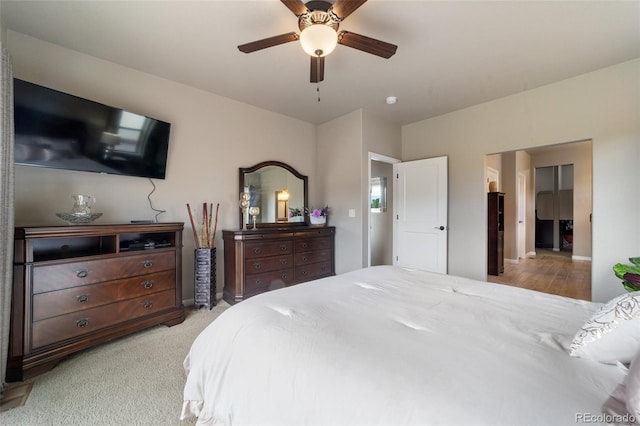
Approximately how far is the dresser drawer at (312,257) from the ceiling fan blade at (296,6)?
2.67 m

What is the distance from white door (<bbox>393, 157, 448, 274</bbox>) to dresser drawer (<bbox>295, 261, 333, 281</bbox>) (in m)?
1.30

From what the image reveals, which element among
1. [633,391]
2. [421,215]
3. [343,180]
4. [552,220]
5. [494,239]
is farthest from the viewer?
[552,220]

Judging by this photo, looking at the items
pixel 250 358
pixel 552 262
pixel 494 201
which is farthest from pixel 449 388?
pixel 552 262

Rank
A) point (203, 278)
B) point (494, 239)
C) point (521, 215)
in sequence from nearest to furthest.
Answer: point (203, 278), point (494, 239), point (521, 215)

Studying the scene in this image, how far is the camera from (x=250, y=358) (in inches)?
39.6

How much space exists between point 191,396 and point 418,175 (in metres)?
3.98

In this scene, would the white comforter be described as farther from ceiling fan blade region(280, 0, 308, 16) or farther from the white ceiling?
the white ceiling

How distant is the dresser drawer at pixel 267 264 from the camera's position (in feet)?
10.1

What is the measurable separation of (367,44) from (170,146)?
7.91 ft

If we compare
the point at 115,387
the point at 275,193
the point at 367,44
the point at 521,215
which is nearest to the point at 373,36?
the point at 367,44

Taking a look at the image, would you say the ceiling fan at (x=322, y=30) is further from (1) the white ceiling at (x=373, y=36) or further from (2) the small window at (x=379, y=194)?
(2) the small window at (x=379, y=194)

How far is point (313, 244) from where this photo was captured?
3713mm

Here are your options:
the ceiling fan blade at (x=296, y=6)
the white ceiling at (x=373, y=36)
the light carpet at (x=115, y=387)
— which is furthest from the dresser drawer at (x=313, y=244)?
the ceiling fan blade at (x=296, y=6)

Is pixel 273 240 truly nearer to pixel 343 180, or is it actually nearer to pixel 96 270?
pixel 343 180
